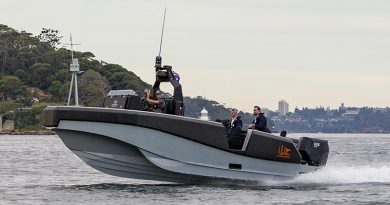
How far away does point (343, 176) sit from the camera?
31578mm

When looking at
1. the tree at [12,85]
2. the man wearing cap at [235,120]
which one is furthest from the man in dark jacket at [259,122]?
the tree at [12,85]

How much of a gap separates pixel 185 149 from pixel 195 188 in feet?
3.76

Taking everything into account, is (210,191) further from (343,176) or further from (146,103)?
(343,176)

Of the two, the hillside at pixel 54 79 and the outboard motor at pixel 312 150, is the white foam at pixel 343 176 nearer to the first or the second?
the outboard motor at pixel 312 150

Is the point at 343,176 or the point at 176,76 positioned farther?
the point at 343,176

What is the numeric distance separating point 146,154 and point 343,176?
7.77 meters

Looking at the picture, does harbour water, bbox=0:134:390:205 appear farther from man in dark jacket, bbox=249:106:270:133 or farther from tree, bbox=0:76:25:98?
tree, bbox=0:76:25:98

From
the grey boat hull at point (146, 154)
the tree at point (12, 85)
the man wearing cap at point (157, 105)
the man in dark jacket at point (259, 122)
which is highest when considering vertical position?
the tree at point (12, 85)

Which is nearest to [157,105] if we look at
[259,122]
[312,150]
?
[259,122]

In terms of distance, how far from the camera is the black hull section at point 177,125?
25.7 m

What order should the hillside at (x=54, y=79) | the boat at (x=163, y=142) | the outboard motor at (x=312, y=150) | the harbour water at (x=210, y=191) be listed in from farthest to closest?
the hillside at (x=54, y=79) → the outboard motor at (x=312, y=150) → the boat at (x=163, y=142) → the harbour water at (x=210, y=191)

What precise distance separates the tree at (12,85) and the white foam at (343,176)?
15958 cm

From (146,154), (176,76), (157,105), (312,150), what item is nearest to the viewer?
(146,154)

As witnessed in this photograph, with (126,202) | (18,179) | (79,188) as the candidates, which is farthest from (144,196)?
(18,179)
